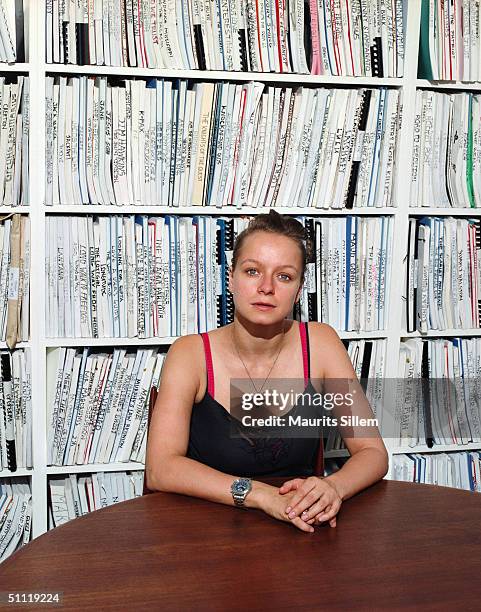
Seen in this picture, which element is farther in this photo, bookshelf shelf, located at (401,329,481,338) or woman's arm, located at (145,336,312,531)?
bookshelf shelf, located at (401,329,481,338)

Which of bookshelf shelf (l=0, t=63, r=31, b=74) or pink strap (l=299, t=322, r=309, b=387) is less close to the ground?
bookshelf shelf (l=0, t=63, r=31, b=74)

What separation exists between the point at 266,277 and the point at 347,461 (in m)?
0.49

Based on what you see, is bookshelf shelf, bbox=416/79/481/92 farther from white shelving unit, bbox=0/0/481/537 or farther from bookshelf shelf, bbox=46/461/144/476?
bookshelf shelf, bbox=46/461/144/476

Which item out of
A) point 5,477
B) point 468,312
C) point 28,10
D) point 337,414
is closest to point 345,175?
point 468,312

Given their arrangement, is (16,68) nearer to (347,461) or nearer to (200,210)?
(200,210)

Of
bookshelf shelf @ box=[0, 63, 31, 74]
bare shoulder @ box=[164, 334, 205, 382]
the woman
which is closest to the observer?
the woman

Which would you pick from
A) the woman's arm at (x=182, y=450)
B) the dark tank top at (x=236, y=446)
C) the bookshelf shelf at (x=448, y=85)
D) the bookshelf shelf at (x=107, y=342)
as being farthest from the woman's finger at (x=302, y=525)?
the bookshelf shelf at (x=448, y=85)

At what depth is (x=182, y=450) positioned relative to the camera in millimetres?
1895

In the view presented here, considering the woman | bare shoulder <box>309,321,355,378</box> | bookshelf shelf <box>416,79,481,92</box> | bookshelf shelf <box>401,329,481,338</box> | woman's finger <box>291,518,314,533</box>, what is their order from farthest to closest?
1. bookshelf shelf <box>401,329,481,338</box>
2. bookshelf shelf <box>416,79,481,92</box>
3. bare shoulder <box>309,321,355,378</box>
4. the woman
5. woman's finger <box>291,518,314,533</box>

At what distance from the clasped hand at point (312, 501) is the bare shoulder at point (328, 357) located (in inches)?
19.9

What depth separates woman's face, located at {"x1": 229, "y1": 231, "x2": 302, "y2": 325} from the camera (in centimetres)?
203

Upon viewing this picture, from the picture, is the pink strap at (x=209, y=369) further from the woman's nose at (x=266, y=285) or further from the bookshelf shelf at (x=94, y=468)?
the bookshelf shelf at (x=94, y=468)

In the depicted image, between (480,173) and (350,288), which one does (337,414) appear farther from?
(480,173)

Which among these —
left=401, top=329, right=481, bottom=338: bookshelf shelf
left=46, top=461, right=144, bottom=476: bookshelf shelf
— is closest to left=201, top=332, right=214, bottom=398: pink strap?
left=46, top=461, right=144, bottom=476: bookshelf shelf
